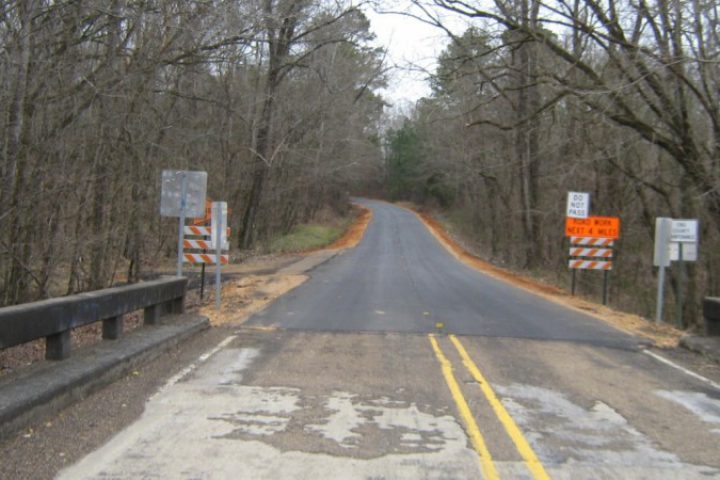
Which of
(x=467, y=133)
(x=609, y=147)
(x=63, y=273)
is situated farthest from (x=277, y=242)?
(x=63, y=273)

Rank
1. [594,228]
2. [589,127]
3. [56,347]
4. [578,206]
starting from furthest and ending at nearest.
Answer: [589,127], [578,206], [594,228], [56,347]

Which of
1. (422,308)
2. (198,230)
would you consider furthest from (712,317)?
(198,230)

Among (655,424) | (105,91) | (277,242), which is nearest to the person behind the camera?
(655,424)

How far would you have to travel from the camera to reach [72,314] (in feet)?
23.0

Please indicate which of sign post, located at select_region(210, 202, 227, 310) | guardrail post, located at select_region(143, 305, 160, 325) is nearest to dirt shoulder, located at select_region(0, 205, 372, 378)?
guardrail post, located at select_region(143, 305, 160, 325)

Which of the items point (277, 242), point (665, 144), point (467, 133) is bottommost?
point (277, 242)

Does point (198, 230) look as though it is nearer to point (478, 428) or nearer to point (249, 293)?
point (249, 293)

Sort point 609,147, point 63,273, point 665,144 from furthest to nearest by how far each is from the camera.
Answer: point 609,147 → point 665,144 → point 63,273

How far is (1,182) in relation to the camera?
31.1 feet

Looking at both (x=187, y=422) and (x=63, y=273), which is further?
(x=63, y=273)

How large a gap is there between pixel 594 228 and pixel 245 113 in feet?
58.4

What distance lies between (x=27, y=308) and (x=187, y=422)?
1.96 metres

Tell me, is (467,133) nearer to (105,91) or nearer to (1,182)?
(105,91)

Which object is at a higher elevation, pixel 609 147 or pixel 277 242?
pixel 609 147
